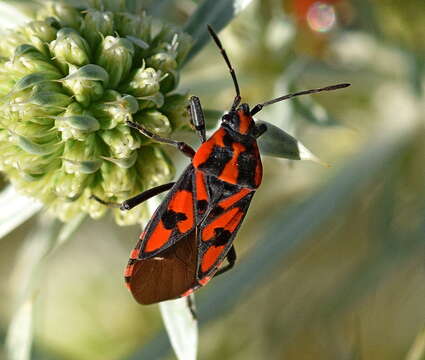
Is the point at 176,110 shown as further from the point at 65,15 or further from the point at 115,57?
the point at 65,15

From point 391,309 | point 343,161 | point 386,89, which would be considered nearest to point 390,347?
point 391,309

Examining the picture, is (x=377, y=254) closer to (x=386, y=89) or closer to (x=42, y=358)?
(x=386, y=89)

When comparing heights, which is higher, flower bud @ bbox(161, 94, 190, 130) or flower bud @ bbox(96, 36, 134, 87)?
flower bud @ bbox(96, 36, 134, 87)

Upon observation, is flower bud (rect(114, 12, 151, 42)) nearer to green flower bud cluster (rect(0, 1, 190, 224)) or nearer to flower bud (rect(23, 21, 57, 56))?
green flower bud cluster (rect(0, 1, 190, 224))

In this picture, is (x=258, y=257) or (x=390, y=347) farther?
(x=390, y=347)

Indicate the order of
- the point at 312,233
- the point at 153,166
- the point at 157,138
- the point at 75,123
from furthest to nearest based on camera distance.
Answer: the point at 312,233 → the point at 153,166 → the point at 157,138 → the point at 75,123

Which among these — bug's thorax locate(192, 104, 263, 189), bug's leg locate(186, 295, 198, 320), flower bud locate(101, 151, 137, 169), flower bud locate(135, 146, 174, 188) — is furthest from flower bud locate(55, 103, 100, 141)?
bug's leg locate(186, 295, 198, 320)

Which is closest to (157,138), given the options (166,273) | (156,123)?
(156,123)

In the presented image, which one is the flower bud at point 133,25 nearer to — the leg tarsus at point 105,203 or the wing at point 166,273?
the leg tarsus at point 105,203
